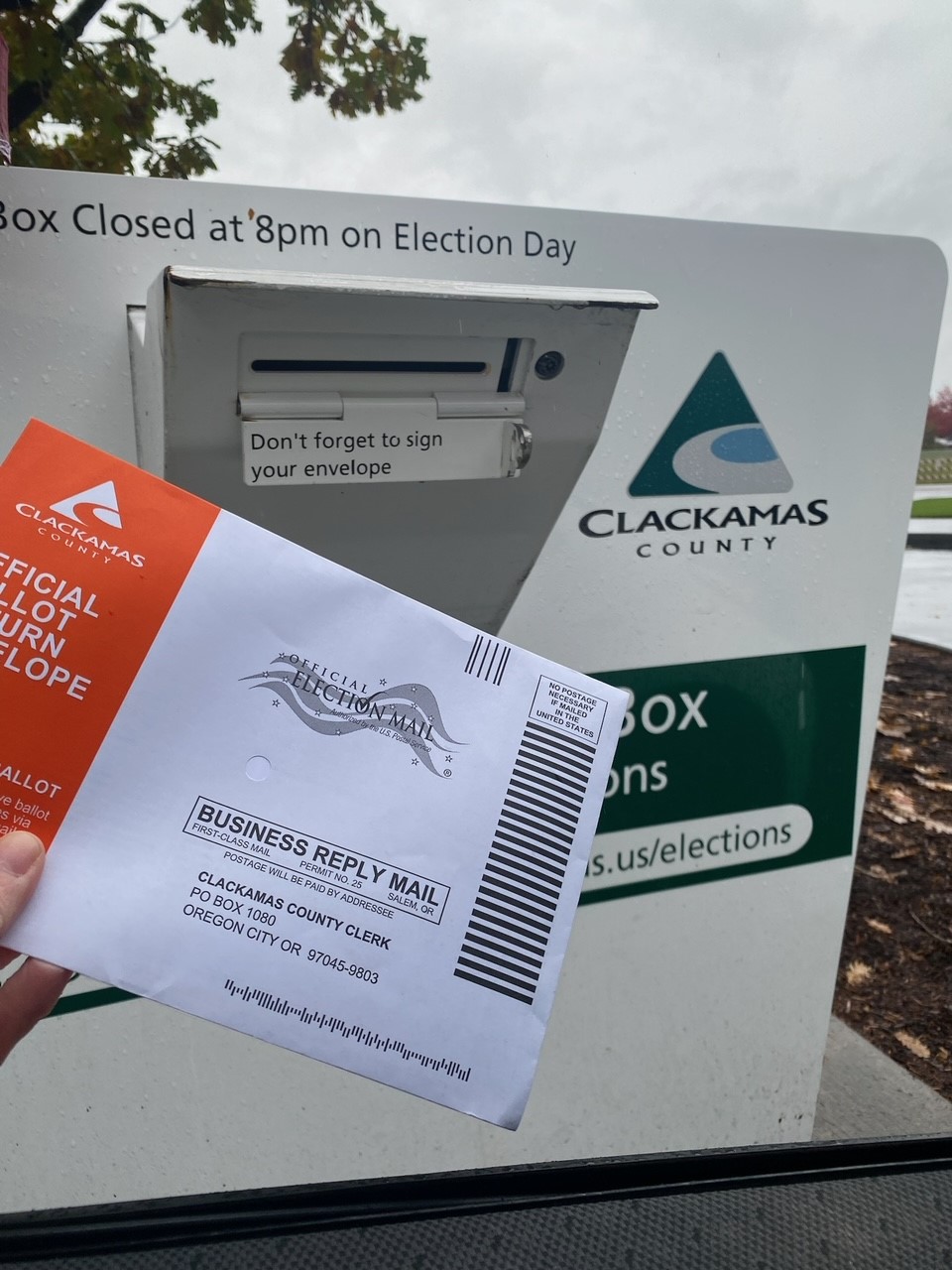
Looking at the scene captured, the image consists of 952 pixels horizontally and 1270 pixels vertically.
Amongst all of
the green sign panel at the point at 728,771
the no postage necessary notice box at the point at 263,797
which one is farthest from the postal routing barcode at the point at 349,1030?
the green sign panel at the point at 728,771

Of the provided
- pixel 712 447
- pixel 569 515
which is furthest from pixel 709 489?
pixel 569 515

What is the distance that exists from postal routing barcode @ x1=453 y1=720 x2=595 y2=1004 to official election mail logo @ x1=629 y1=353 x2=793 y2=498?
2.97ft

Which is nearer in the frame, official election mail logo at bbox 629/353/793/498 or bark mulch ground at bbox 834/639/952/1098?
official election mail logo at bbox 629/353/793/498

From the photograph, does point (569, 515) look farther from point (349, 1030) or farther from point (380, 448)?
point (349, 1030)

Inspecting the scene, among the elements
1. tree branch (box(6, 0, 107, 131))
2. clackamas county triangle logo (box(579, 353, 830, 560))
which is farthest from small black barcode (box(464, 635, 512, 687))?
tree branch (box(6, 0, 107, 131))

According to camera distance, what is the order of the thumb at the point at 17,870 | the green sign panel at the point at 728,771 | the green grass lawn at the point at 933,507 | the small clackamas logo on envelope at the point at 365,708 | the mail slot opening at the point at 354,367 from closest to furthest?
the thumb at the point at 17,870, the small clackamas logo on envelope at the point at 365,708, the mail slot opening at the point at 354,367, the green sign panel at the point at 728,771, the green grass lawn at the point at 933,507

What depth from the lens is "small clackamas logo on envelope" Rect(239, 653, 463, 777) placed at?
889 mm

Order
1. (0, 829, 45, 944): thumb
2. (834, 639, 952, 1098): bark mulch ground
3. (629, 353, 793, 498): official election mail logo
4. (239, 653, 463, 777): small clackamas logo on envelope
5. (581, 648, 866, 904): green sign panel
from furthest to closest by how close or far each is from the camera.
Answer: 1. (834, 639, 952, 1098): bark mulch ground
2. (581, 648, 866, 904): green sign panel
3. (629, 353, 793, 498): official election mail logo
4. (239, 653, 463, 777): small clackamas logo on envelope
5. (0, 829, 45, 944): thumb

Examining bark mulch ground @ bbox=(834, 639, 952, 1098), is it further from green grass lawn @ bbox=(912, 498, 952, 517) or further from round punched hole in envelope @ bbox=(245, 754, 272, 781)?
green grass lawn @ bbox=(912, 498, 952, 517)

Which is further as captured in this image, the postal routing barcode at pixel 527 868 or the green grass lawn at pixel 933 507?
the green grass lawn at pixel 933 507

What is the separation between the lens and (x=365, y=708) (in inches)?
35.8

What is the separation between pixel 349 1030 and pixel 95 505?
1.74 ft

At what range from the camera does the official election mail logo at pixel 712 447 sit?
5.68 ft

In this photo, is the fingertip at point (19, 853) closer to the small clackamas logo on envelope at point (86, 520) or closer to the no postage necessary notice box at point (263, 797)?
the no postage necessary notice box at point (263, 797)
